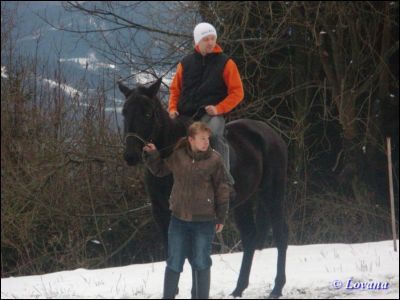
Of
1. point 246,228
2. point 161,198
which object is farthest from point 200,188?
point 246,228

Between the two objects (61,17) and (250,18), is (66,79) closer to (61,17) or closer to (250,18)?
(61,17)

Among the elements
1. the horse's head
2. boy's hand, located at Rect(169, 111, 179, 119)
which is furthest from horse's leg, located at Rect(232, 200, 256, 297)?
the horse's head

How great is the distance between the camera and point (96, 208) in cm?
1417

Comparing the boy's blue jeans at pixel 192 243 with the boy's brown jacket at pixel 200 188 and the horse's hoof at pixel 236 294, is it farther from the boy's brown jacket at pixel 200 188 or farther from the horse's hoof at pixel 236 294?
the horse's hoof at pixel 236 294

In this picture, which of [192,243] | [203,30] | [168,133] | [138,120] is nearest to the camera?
[192,243]

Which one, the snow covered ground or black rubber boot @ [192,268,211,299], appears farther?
the snow covered ground

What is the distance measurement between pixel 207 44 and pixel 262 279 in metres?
2.77

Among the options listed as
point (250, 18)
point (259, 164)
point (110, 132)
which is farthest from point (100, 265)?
point (259, 164)

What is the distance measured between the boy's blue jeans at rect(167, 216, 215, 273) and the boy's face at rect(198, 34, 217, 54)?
2003 millimetres

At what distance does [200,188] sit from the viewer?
215 inches

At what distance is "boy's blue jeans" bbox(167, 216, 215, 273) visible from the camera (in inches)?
215

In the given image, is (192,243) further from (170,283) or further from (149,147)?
(149,147)

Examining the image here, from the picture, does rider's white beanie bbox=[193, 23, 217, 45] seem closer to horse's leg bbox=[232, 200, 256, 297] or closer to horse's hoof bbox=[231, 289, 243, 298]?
horse's leg bbox=[232, 200, 256, 297]

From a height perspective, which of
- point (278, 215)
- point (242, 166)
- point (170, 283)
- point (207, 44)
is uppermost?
point (207, 44)
